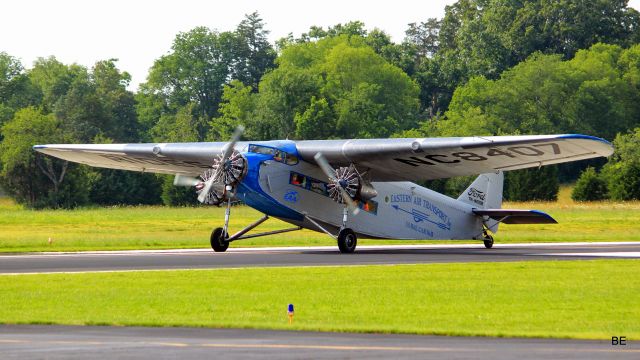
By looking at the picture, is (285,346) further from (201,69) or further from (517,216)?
(201,69)

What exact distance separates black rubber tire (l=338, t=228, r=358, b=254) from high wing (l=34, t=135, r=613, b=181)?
2273mm

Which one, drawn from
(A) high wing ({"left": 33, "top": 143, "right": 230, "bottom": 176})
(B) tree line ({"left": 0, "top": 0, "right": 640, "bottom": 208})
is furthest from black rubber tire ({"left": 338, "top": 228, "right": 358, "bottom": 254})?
(B) tree line ({"left": 0, "top": 0, "right": 640, "bottom": 208})

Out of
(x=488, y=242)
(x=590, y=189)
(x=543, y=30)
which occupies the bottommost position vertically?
(x=488, y=242)

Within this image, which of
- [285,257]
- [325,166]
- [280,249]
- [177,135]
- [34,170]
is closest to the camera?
[285,257]

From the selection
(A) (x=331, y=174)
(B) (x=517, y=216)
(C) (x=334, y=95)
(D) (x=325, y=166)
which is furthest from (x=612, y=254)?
(C) (x=334, y=95)

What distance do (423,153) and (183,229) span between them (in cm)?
2421

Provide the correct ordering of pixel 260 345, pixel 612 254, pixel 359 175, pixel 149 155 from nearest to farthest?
pixel 260 345
pixel 612 254
pixel 359 175
pixel 149 155

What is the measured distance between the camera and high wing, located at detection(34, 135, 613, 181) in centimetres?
3509

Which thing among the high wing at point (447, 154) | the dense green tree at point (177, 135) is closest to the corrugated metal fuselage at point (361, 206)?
the high wing at point (447, 154)

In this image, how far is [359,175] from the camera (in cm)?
3897

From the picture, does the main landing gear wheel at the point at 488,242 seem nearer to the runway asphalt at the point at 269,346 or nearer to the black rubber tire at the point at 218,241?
the black rubber tire at the point at 218,241

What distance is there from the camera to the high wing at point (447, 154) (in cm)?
3522

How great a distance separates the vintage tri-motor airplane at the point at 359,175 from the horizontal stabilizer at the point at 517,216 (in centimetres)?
5

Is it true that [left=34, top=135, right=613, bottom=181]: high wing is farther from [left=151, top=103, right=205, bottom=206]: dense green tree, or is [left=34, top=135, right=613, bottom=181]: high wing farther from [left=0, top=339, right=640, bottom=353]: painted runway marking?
[left=151, top=103, right=205, bottom=206]: dense green tree
